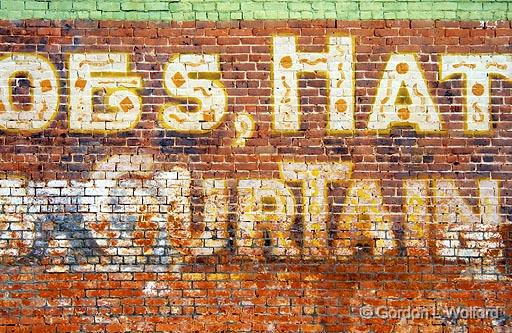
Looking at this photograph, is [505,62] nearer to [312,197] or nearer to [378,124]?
[378,124]

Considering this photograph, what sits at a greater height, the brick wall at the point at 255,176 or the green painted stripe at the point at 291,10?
the green painted stripe at the point at 291,10

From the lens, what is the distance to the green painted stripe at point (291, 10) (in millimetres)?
5137

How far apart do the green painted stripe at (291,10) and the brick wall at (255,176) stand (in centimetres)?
7

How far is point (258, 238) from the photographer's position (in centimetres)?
507

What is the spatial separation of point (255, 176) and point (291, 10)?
4.68 ft

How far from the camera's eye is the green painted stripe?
514 centimetres

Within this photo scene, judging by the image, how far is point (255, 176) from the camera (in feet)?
16.7

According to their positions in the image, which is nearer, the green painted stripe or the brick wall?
the brick wall

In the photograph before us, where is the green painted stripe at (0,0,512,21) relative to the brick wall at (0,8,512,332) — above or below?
above

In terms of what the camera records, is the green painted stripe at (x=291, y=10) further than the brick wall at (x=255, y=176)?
Yes

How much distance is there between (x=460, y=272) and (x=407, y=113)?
1384 millimetres

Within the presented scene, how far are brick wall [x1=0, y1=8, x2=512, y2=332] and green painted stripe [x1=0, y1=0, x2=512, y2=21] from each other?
69 mm

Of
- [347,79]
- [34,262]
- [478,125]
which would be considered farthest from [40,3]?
[478,125]

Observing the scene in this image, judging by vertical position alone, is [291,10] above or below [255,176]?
above
